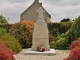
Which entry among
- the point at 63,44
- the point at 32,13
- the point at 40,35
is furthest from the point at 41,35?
the point at 32,13

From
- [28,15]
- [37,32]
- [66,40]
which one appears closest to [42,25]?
[37,32]

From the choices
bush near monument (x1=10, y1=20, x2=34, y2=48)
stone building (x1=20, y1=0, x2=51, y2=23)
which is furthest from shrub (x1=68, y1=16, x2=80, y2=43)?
stone building (x1=20, y1=0, x2=51, y2=23)

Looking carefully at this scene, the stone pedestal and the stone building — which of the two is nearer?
the stone pedestal

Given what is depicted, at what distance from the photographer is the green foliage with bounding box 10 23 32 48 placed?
2241cm

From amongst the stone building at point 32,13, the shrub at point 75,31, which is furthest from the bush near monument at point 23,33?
the stone building at point 32,13

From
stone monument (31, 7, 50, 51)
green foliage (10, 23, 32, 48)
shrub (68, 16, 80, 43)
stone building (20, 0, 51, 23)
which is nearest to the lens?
stone monument (31, 7, 50, 51)

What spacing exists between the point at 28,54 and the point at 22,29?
24.3 ft

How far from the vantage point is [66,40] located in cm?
2133

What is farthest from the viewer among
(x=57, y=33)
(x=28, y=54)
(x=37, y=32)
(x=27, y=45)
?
(x=57, y=33)

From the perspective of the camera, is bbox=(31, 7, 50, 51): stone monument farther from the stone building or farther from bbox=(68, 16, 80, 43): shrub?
the stone building

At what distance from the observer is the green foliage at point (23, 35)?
2241cm

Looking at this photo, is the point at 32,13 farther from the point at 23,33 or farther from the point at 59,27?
the point at 23,33

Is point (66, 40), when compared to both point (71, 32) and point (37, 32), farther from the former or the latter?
point (37, 32)

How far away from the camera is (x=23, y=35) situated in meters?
22.4
